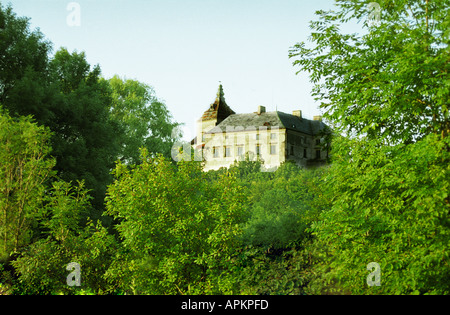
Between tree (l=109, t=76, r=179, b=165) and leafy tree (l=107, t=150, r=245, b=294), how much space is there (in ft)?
73.0

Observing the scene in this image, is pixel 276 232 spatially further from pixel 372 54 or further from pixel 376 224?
pixel 372 54

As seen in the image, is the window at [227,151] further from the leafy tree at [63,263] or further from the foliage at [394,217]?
the foliage at [394,217]

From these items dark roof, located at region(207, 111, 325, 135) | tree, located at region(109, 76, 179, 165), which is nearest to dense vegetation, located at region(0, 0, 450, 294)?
tree, located at region(109, 76, 179, 165)

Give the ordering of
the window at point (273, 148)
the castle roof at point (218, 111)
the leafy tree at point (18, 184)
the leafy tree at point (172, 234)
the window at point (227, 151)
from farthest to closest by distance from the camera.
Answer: the castle roof at point (218, 111) → the window at point (273, 148) → the window at point (227, 151) → the leafy tree at point (18, 184) → the leafy tree at point (172, 234)

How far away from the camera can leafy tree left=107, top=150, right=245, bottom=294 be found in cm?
1090

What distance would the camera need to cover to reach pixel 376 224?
900 cm

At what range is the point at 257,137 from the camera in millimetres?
38438

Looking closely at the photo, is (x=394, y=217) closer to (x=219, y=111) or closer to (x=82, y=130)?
(x=82, y=130)

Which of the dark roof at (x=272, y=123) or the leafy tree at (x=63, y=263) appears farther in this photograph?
the dark roof at (x=272, y=123)

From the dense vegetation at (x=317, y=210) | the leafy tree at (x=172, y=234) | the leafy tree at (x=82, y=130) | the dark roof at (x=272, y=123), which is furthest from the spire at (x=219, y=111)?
the leafy tree at (x=172, y=234)

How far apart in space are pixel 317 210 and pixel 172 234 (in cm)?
403

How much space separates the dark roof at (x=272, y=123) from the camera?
38.7 metres

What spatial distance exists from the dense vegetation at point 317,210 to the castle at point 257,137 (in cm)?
2102

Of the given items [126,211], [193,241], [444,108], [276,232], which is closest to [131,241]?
[126,211]
